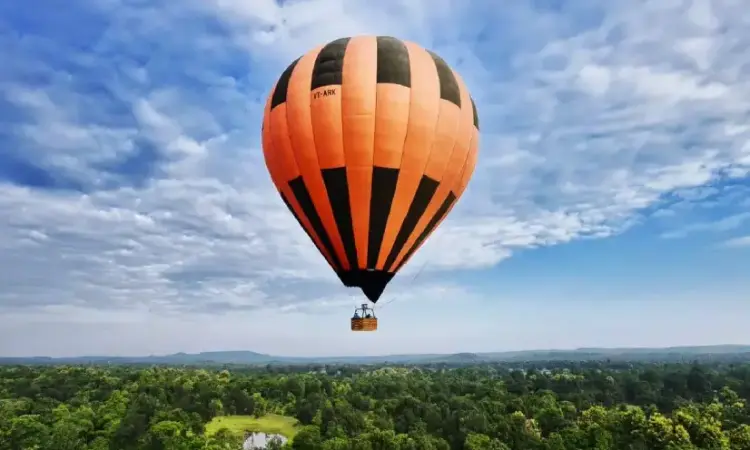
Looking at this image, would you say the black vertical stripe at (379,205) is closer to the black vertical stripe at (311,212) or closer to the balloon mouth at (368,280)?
the balloon mouth at (368,280)

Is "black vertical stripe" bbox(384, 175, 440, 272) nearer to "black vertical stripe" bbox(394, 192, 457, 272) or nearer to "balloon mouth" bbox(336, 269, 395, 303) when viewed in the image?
"balloon mouth" bbox(336, 269, 395, 303)

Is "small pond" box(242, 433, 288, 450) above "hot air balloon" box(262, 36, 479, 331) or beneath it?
beneath

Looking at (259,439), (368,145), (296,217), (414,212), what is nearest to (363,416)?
(259,439)

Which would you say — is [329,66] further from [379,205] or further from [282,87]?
[379,205]

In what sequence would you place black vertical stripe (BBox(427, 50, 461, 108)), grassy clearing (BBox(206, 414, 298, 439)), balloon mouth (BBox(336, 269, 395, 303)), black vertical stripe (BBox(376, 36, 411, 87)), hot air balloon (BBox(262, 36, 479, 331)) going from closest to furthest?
hot air balloon (BBox(262, 36, 479, 331)) → black vertical stripe (BBox(376, 36, 411, 87)) → balloon mouth (BBox(336, 269, 395, 303)) → black vertical stripe (BBox(427, 50, 461, 108)) → grassy clearing (BBox(206, 414, 298, 439))

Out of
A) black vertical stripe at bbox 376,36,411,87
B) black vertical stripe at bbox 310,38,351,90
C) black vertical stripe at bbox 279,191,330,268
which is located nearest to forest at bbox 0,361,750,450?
black vertical stripe at bbox 279,191,330,268

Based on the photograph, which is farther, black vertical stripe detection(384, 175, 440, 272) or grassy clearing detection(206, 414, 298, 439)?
grassy clearing detection(206, 414, 298, 439)

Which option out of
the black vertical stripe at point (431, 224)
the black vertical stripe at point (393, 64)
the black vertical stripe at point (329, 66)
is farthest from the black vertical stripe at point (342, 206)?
the black vertical stripe at point (393, 64)
